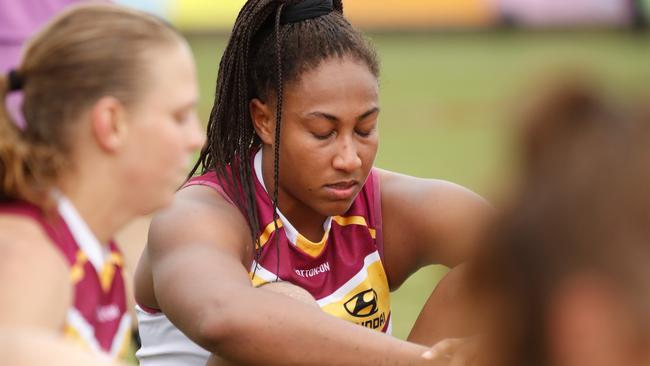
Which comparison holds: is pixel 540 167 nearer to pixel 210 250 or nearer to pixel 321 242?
pixel 210 250

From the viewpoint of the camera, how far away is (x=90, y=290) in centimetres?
236

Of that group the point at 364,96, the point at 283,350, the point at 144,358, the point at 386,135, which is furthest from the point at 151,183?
the point at 386,135

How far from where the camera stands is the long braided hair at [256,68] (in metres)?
3.34

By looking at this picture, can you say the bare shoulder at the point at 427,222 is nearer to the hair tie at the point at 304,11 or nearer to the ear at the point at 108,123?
the hair tie at the point at 304,11

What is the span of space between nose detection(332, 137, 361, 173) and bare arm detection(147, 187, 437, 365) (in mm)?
392

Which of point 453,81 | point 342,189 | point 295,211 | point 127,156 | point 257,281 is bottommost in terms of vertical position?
point 453,81

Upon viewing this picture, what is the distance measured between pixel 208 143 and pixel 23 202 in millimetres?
1344

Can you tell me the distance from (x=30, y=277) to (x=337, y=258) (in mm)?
1533

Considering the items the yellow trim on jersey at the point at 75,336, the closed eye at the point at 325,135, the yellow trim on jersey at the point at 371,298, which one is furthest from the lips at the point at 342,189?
the yellow trim on jersey at the point at 75,336

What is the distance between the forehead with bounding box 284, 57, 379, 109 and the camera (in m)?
3.26

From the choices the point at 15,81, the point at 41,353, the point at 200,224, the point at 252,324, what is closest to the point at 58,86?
the point at 15,81

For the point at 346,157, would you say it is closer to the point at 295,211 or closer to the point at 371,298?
the point at 295,211

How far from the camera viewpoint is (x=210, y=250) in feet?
10.1

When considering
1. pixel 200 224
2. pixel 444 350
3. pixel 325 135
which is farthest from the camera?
pixel 325 135
